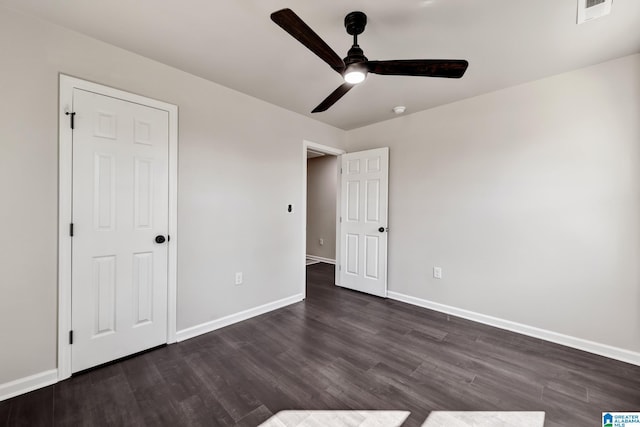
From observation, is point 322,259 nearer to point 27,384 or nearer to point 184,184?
point 184,184

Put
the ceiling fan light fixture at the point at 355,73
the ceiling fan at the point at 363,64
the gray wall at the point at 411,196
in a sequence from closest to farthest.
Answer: the ceiling fan at the point at 363,64 → the ceiling fan light fixture at the point at 355,73 → the gray wall at the point at 411,196

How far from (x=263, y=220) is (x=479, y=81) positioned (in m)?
2.68

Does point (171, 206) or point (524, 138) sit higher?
point (524, 138)

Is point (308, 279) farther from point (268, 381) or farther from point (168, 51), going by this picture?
point (168, 51)

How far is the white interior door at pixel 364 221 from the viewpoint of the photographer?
3662mm

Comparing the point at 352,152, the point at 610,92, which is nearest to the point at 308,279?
the point at 352,152

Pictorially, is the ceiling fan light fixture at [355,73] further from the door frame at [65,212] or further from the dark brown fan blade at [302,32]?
the door frame at [65,212]

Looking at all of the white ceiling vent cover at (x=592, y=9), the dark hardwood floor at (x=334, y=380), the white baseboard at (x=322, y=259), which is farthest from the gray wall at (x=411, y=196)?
the white baseboard at (x=322, y=259)

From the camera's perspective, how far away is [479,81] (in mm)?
2584

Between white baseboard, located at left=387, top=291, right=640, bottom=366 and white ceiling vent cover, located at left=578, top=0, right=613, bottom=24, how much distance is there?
8.40ft

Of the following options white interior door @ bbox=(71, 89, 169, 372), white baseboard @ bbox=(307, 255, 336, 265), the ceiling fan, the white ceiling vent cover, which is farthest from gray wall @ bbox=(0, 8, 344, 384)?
the white ceiling vent cover

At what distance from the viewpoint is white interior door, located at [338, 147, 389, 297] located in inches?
144

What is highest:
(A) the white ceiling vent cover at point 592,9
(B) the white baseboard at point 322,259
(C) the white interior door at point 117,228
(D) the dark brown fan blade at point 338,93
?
(A) the white ceiling vent cover at point 592,9

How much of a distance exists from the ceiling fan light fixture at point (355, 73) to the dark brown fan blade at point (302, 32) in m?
0.06
